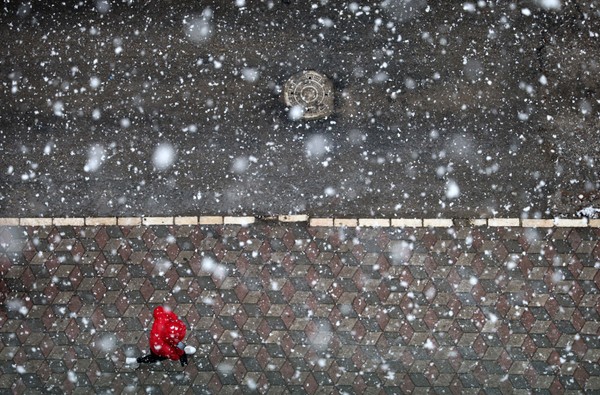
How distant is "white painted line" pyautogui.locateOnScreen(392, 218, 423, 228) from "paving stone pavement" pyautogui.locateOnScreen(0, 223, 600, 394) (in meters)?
0.08

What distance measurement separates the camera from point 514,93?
24.7 feet

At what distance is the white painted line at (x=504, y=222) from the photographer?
7.41 metres

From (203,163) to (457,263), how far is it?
10.8 feet

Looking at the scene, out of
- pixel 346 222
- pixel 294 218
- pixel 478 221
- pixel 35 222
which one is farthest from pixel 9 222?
pixel 478 221

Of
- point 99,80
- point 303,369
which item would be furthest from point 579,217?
point 99,80

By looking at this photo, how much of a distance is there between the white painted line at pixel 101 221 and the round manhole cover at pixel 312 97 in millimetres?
2523

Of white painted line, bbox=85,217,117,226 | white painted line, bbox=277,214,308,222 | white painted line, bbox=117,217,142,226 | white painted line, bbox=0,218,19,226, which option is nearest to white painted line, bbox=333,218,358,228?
white painted line, bbox=277,214,308,222

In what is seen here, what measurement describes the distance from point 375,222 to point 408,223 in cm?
39

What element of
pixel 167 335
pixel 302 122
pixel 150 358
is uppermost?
pixel 302 122

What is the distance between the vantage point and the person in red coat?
6.84 meters

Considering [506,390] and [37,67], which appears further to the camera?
[37,67]

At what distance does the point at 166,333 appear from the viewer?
685 cm

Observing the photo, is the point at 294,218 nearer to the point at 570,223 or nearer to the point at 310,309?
the point at 310,309

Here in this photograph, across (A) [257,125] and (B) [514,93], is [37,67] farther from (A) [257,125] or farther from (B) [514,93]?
(B) [514,93]
